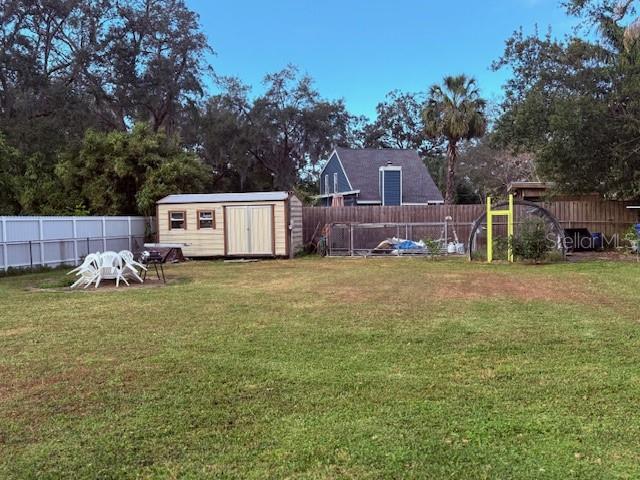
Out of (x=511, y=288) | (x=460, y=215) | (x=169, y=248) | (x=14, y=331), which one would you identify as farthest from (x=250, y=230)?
(x=14, y=331)

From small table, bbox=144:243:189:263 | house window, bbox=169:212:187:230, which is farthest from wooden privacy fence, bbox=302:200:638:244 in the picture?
small table, bbox=144:243:189:263

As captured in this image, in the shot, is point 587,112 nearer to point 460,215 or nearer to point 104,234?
point 460,215

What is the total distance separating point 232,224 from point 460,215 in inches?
325

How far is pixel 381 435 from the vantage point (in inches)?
129

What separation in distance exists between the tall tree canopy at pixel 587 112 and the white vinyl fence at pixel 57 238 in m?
13.2

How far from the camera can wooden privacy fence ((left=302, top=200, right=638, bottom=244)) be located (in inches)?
727

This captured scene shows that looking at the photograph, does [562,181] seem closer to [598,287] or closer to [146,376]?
[598,287]

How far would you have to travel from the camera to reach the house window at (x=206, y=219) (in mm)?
18078

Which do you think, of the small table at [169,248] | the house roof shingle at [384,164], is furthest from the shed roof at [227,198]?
the house roof shingle at [384,164]

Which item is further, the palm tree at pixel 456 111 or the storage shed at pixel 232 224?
the palm tree at pixel 456 111

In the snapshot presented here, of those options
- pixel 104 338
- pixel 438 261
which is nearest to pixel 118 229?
pixel 438 261

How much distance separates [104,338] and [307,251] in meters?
14.2

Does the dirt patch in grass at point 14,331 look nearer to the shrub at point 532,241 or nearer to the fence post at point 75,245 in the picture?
the fence post at point 75,245

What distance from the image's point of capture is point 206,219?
18141 millimetres
